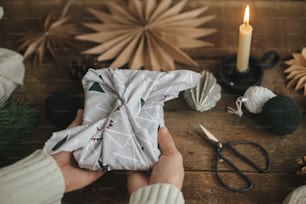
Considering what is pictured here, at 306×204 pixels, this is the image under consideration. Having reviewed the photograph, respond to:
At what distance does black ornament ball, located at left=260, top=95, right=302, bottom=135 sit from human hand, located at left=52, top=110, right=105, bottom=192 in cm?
24

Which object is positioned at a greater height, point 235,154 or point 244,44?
point 244,44

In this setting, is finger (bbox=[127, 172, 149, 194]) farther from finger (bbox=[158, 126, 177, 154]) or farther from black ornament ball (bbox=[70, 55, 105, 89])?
black ornament ball (bbox=[70, 55, 105, 89])

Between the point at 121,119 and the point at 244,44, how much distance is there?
0.69ft

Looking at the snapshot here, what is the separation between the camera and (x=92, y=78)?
2.27 feet

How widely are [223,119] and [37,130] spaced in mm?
272

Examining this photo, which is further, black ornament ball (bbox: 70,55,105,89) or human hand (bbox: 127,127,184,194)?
black ornament ball (bbox: 70,55,105,89)

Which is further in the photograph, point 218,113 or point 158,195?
point 218,113

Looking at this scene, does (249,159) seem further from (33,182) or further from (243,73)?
(33,182)

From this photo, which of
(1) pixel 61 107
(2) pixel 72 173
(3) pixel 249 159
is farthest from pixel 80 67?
(3) pixel 249 159

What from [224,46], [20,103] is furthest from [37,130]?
[224,46]

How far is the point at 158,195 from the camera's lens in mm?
595

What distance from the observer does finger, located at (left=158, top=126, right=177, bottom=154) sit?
0.65 metres

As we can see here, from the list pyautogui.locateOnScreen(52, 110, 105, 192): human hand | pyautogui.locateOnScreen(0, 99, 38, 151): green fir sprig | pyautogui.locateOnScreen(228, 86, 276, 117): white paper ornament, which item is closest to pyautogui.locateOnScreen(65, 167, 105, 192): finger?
pyautogui.locateOnScreen(52, 110, 105, 192): human hand

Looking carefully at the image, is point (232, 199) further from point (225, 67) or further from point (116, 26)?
point (116, 26)
